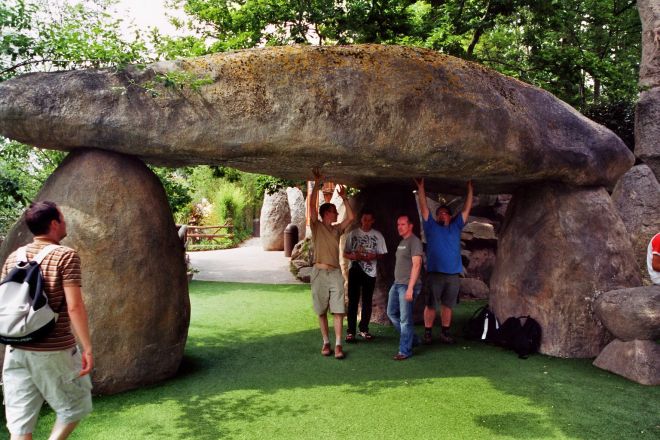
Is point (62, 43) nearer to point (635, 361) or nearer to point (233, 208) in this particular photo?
point (635, 361)

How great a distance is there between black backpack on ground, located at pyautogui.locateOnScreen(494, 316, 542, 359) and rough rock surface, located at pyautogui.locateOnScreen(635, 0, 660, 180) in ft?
18.6

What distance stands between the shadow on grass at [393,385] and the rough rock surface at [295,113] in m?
2.05

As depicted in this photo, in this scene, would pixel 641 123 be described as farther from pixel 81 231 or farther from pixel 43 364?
pixel 43 364

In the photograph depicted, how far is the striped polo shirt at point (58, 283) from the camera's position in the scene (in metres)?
2.86

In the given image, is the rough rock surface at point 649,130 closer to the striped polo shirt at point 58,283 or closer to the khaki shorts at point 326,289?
the khaki shorts at point 326,289

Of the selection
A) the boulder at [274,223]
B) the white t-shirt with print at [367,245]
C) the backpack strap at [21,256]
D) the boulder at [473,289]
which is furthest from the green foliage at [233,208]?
the backpack strap at [21,256]

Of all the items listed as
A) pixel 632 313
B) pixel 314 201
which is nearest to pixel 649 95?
pixel 632 313

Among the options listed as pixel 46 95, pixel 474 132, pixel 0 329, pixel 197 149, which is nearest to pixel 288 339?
pixel 197 149

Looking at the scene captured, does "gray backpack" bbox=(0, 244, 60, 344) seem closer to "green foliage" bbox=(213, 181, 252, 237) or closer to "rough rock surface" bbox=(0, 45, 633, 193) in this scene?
"rough rock surface" bbox=(0, 45, 633, 193)

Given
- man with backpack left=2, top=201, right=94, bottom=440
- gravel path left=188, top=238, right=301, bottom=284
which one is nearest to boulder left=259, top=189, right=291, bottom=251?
gravel path left=188, top=238, right=301, bottom=284

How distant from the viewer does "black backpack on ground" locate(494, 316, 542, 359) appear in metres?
5.87

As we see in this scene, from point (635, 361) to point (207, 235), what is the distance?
17.4m

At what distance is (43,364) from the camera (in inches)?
111

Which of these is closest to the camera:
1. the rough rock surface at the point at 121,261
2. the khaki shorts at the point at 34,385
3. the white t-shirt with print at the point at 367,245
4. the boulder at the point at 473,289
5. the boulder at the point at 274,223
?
the khaki shorts at the point at 34,385
